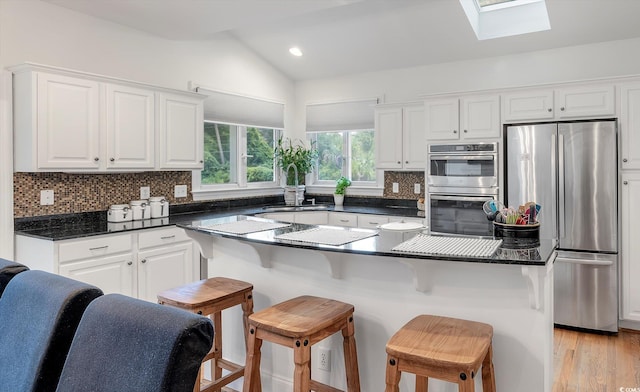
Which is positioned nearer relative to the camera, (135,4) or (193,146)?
(135,4)

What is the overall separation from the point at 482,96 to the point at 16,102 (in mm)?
Result: 3789

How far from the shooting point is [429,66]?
479 cm

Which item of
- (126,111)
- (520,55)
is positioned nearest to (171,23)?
(126,111)

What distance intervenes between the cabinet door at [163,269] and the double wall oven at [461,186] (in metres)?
2.31

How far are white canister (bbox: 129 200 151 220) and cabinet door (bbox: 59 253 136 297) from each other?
0.51m

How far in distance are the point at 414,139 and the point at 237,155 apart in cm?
206

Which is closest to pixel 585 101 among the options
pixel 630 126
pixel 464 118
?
pixel 630 126

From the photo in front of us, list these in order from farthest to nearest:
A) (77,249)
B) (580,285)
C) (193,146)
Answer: (193,146), (580,285), (77,249)

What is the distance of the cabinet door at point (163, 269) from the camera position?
3.44 meters

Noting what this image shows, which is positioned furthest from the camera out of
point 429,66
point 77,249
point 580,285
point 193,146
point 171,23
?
point 429,66

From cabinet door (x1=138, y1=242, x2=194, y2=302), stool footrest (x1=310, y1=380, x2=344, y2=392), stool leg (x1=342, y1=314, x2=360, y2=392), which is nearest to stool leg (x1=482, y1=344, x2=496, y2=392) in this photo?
stool leg (x1=342, y1=314, x2=360, y2=392)

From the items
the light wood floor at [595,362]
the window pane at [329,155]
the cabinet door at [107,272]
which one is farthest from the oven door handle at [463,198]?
the cabinet door at [107,272]

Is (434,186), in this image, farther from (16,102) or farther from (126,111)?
(16,102)

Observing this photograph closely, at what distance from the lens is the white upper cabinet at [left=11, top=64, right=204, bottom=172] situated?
302 cm
